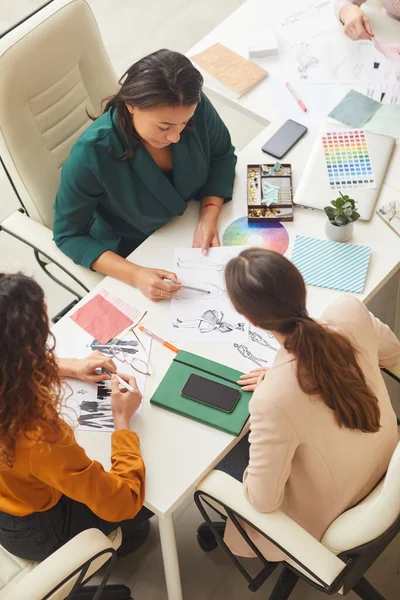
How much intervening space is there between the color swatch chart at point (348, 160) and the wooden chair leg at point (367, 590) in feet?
3.60

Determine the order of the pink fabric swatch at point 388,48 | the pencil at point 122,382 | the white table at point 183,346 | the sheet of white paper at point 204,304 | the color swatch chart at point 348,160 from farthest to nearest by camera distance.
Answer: the pink fabric swatch at point 388,48 < the color swatch chart at point 348,160 < the sheet of white paper at point 204,304 < the pencil at point 122,382 < the white table at point 183,346

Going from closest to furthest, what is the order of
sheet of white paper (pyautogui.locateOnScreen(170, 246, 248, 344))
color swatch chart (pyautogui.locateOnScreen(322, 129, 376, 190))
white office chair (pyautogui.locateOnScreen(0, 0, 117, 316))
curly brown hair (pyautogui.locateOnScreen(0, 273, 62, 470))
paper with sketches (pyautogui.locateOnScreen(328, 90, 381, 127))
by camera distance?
curly brown hair (pyautogui.locateOnScreen(0, 273, 62, 470)) → sheet of white paper (pyautogui.locateOnScreen(170, 246, 248, 344)) → white office chair (pyautogui.locateOnScreen(0, 0, 117, 316)) → color swatch chart (pyautogui.locateOnScreen(322, 129, 376, 190)) → paper with sketches (pyautogui.locateOnScreen(328, 90, 381, 127))

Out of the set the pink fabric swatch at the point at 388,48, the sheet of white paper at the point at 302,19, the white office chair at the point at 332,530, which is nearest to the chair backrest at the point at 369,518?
the white office chair at the point at 332,530

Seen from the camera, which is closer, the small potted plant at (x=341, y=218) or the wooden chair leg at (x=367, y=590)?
the small potted plant at (x=341, y=218)

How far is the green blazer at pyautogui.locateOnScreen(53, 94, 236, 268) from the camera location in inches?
71.6

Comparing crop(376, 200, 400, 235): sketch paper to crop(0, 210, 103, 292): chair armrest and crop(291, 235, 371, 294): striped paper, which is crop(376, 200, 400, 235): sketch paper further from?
crop(0, 210, 103, 292): chair armrest


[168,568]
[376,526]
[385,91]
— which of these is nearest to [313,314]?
[376,526]

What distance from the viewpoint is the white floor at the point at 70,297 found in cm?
201

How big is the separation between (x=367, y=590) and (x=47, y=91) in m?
1.63

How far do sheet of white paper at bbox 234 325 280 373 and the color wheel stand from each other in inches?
11.1

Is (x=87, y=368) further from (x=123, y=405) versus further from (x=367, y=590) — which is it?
(x=367, y=590)

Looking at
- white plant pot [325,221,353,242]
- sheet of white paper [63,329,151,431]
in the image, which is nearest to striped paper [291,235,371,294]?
white plant pot [325,221,353,242]

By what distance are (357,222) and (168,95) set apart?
625 millimetres

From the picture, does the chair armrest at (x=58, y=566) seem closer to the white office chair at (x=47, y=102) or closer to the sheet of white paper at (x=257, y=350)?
the sheet of white paper at (x=257, y=350)
